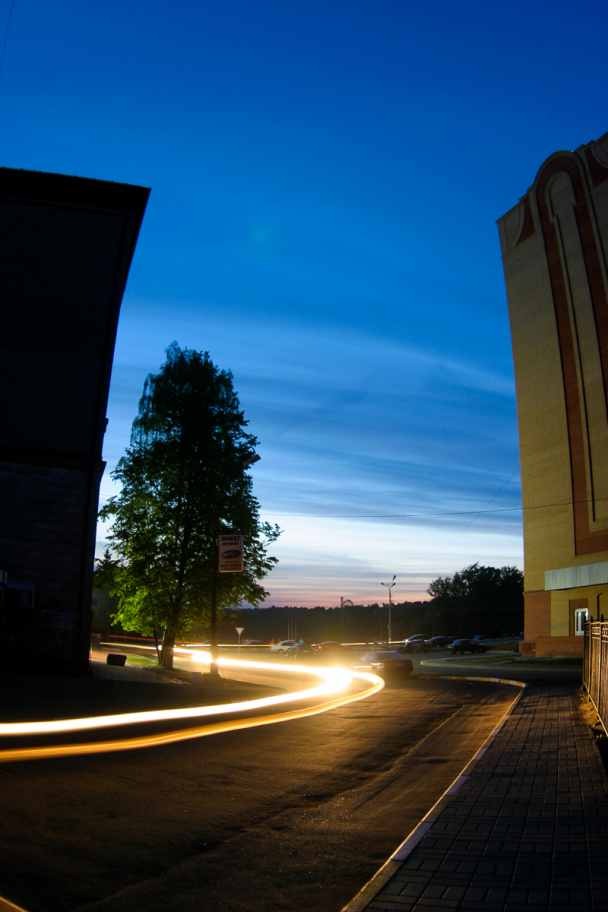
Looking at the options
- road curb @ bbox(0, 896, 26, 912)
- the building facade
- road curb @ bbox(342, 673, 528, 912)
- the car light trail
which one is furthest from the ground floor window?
road curb @ bbox(0, 896, 26, 912)

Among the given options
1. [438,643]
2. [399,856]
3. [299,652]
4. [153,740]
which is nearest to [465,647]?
[438,643]

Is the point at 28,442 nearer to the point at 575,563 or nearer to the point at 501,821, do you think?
the point at 501,821

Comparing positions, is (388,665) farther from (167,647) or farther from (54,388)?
(54,388)

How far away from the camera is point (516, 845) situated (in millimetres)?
5035

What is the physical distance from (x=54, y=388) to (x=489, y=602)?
9880cm

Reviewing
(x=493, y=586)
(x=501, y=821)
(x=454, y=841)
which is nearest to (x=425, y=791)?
(x=501, y=821)

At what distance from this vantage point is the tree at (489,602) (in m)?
108

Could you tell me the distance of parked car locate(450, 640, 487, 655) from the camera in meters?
57.5

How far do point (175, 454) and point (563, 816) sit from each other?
25.0 meters

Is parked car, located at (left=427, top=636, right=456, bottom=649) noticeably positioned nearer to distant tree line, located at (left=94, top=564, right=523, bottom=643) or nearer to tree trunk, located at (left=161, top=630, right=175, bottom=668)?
distant tree line, located at (left=94, top=564, right=523, bottom=643)

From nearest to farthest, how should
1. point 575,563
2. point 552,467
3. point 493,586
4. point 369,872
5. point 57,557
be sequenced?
1. point 369,872
2. point 57,557
3. point 575,563
4. point 552,467
5. point 493,586

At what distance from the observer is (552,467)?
4550cm

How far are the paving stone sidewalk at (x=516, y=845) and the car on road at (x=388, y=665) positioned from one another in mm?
20348

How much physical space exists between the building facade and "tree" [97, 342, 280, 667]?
2290 cm
